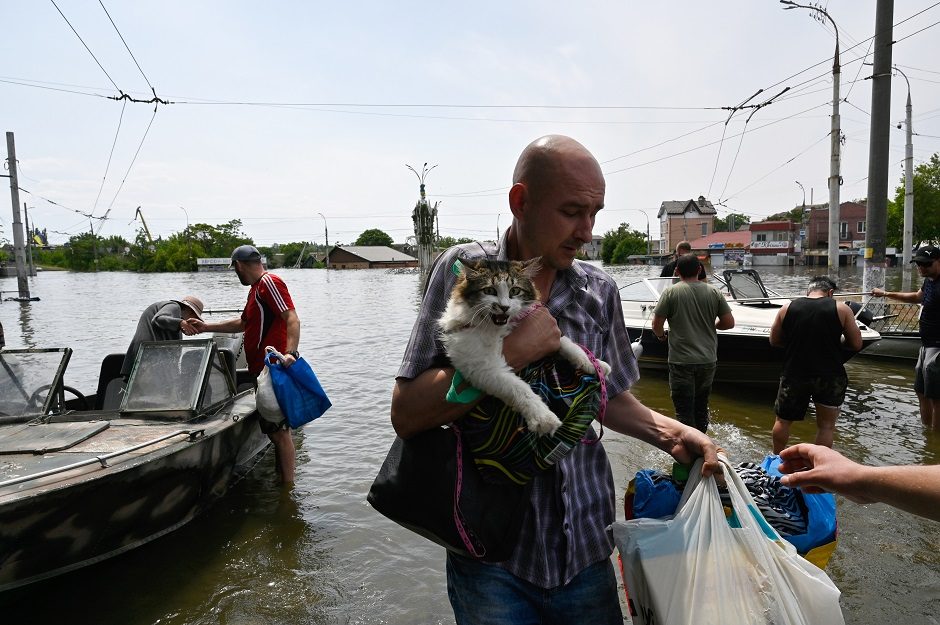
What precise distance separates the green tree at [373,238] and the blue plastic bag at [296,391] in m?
155

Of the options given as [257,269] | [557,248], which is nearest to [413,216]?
[257,269]

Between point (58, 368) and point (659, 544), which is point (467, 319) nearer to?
point (659, 544)

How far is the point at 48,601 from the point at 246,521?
176 centimetres

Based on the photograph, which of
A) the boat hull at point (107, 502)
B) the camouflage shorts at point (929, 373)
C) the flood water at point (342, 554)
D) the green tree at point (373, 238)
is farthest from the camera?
the green tree at point (373, 238)

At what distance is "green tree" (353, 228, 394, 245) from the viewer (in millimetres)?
156875

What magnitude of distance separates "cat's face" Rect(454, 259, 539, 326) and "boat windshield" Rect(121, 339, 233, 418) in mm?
4673

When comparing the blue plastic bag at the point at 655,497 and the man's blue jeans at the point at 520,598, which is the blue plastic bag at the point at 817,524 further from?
the man's blue jeans at the point at 520,598

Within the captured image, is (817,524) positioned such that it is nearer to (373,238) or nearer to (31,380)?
(31,380)

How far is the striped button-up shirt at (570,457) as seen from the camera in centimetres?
177

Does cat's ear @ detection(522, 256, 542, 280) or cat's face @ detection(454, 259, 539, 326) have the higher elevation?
cat's ear @ detection(522, 256, 542, 280)

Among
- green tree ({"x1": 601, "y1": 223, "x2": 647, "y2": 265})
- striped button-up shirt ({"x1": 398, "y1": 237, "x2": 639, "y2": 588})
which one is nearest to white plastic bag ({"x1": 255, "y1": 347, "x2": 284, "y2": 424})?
striped button-up shirt ({"x1": 398, "y1": 237, "x2": 639, "y2": 588})

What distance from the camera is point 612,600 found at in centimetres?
191

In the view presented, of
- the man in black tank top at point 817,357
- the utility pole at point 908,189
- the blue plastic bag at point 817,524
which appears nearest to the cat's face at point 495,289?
the blue plastic bag at point 817,524

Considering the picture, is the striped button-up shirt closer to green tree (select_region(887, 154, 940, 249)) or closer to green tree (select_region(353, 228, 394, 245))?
green tree (select_region(887, 154, 940, 249))
